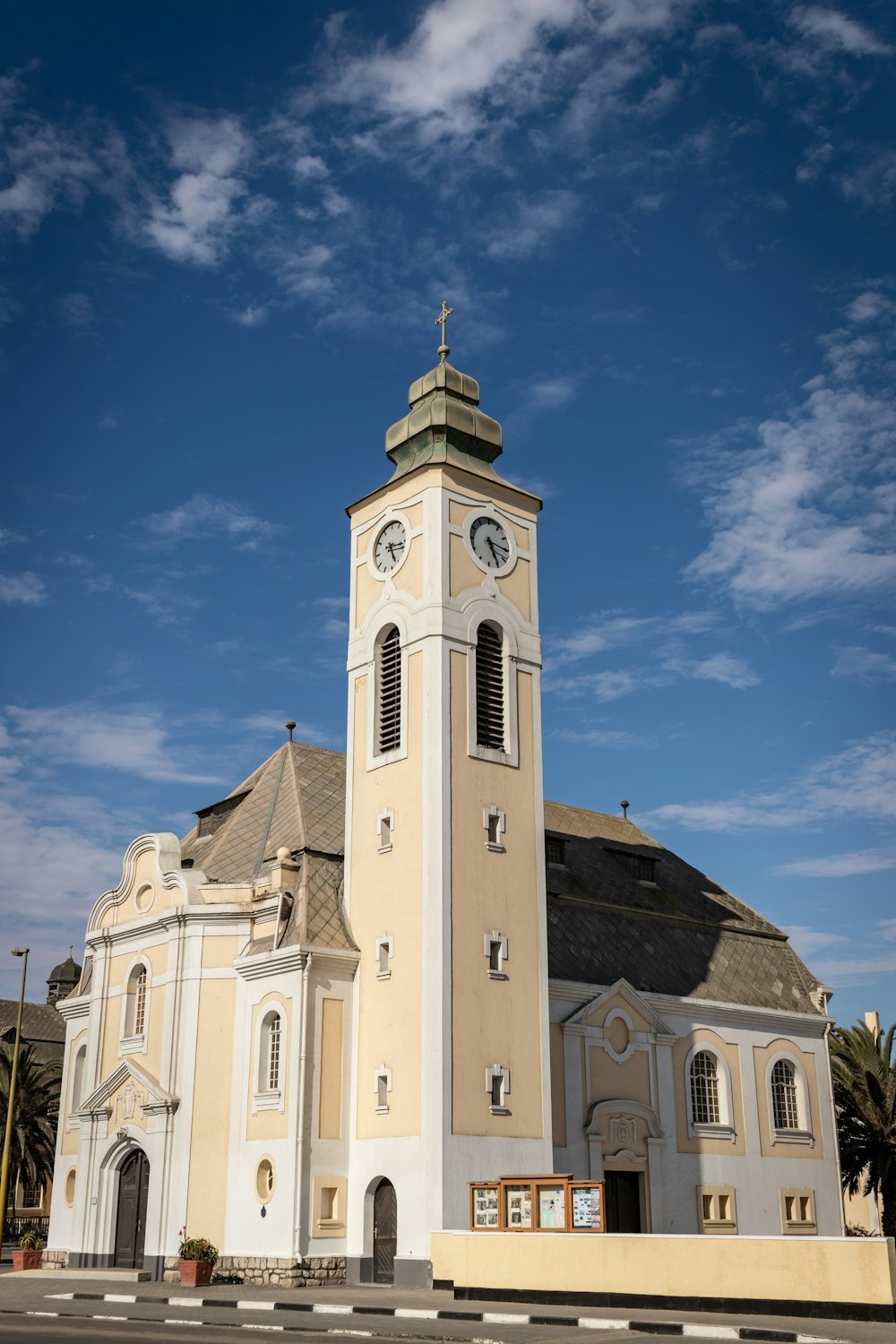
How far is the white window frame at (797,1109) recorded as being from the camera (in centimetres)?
4366

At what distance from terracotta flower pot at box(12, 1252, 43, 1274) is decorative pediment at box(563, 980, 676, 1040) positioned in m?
16.7

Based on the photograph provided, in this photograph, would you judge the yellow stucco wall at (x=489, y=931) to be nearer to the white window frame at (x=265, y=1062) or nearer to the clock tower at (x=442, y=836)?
the clock tower at (x=442, y=836)

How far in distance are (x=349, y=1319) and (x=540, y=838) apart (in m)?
16.3

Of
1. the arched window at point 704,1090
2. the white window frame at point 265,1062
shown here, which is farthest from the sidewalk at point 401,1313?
the arched window at point 704,1090

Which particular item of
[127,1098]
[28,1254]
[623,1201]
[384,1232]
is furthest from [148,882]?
[623,1201]

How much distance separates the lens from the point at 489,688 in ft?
125

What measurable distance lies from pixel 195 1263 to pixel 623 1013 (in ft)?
47.2

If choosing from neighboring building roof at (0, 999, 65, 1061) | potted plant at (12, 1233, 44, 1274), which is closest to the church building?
potted plant at (12, 1233, 44, 1274)

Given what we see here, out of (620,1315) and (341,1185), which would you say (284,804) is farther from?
(620,1315)

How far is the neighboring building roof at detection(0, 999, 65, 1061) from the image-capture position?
8756 cm

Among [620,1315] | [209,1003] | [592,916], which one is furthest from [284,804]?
[620,1315]

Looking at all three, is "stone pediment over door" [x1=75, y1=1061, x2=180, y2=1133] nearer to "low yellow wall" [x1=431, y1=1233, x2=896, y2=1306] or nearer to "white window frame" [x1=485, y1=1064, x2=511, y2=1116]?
"white window frame" [x1=485, y1=1064, x2=511, y2=1116]

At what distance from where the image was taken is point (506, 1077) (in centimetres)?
3412

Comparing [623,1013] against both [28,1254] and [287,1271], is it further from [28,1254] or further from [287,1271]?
[28,1254]
